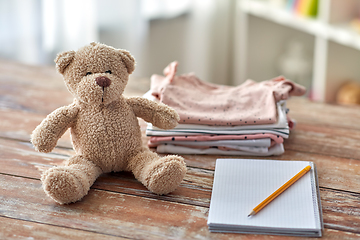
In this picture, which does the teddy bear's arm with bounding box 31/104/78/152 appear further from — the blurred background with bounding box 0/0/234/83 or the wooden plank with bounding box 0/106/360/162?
the blurred background with bounding box 0/0/234/83

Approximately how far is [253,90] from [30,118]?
648mm

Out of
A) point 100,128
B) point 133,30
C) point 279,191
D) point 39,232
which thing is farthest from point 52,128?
point 133,30

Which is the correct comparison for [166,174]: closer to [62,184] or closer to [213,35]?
[62,184]

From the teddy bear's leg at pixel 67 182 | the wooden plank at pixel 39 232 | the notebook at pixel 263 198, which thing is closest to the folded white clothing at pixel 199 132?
the notebook at pixel 263 198

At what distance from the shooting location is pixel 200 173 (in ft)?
2.80

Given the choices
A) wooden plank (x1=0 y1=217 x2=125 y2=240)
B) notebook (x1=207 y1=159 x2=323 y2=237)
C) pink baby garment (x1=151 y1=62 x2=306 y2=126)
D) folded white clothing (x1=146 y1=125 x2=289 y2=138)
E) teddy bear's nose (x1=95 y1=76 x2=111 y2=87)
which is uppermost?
teddy bear's nose (x1=95 y1=76 x2=111 y2=87)

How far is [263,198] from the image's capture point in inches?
28.2

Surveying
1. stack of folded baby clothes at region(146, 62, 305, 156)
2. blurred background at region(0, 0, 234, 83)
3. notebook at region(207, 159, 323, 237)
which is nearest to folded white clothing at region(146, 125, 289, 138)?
stack of folded baby clothes at region(146, 62, 305, 156)

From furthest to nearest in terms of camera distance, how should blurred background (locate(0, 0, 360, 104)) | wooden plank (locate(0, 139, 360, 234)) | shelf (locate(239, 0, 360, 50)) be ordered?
1. blurred background (locate(0, 0, 360, 104))
2. shelf (locate(239, 0, 360, 50))
3. wooden plank (locate(0, 139, 360, 234))

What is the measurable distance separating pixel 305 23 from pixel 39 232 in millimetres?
1727

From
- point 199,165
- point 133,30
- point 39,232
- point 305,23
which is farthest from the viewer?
point 133,30

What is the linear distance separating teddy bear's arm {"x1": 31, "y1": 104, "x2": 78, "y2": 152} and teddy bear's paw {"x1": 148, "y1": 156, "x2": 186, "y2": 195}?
0.19 m

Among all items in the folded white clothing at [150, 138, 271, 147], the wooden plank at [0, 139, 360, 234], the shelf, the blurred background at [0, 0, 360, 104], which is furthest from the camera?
the blurred background at [0, 0, 360, 104]

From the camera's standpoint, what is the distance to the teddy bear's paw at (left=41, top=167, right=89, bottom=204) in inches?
26.9
